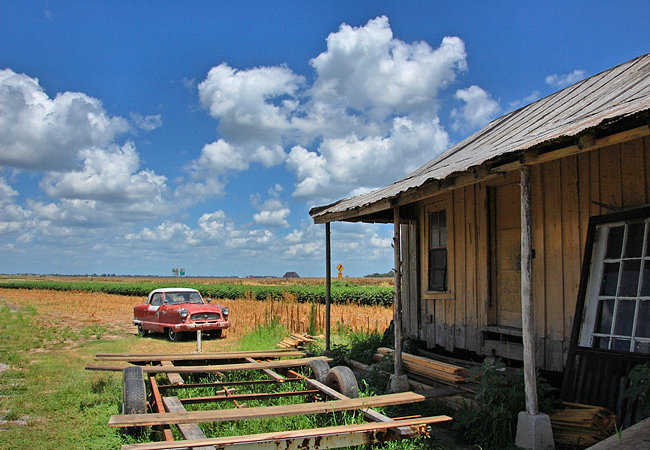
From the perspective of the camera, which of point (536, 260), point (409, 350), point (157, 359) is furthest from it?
point (409, 350)

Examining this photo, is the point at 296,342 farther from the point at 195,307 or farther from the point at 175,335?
the point at 175,335

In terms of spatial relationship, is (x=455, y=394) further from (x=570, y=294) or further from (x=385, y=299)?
(x=385, y=299)

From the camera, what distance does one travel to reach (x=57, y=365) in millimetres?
10906

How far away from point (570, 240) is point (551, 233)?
0.31 meters

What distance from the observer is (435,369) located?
7.25m

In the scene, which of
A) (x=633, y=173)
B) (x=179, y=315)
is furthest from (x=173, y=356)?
(x=179, y=315)

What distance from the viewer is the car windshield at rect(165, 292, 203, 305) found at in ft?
53.0

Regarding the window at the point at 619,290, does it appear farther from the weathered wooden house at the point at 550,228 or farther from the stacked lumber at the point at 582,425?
the stacked lumber at the point at 582,425

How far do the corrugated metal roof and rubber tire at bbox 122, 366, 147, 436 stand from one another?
3.90 metres

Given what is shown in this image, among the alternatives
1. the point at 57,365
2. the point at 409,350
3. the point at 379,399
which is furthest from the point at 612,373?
the point at 57,365

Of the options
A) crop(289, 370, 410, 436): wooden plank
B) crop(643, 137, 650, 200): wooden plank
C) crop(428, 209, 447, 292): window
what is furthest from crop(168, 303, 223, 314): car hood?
crop(643, 137, 650, 200): wooden plank

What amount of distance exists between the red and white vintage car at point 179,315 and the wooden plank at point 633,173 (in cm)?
1214

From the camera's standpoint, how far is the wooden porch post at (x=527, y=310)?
4.93 meters

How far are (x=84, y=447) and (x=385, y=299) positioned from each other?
2515cm
